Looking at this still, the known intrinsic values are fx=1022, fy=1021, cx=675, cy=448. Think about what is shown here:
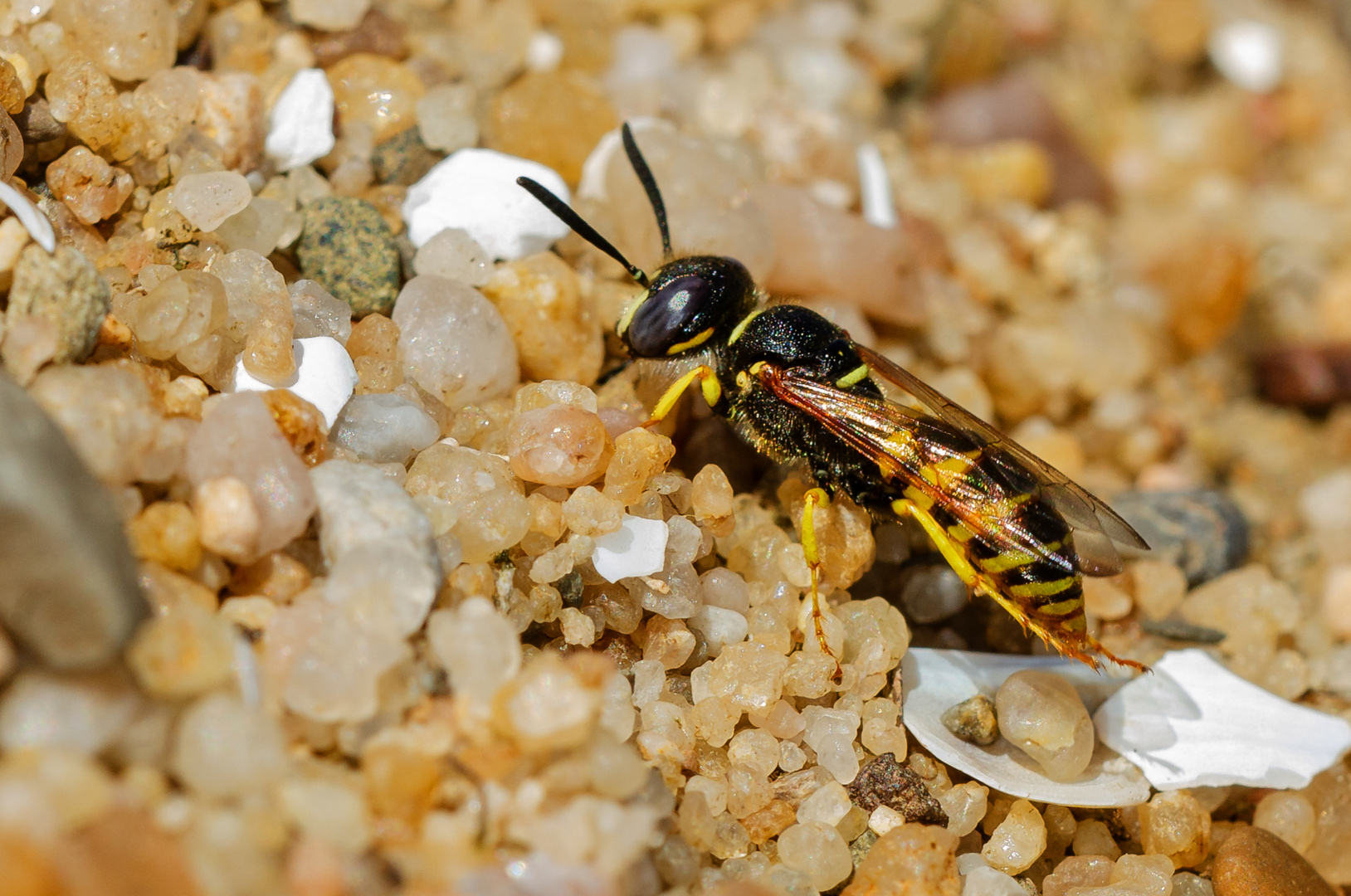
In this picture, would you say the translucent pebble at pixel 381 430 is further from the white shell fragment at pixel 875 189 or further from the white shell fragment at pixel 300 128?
the white shell fragment at pixel 875 189

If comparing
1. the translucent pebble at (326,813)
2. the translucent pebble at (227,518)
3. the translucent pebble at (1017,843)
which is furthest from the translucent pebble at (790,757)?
the translucent pebble at (227,518)

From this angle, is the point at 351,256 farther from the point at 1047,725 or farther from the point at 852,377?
the point at 1047,725

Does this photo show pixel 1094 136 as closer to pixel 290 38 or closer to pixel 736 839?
pixel 290 38

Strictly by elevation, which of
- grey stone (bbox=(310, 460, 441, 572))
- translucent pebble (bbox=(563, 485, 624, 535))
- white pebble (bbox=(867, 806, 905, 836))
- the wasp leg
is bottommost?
white pebble (bbox=(867, 806, 905, 836))

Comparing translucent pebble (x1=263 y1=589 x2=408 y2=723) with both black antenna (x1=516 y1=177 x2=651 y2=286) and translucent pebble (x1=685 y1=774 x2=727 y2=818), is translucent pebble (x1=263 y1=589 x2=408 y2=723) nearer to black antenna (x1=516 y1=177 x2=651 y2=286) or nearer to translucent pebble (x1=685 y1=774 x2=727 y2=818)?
translucent pebble (x1=685 y1=774 x2=727 y2=818)

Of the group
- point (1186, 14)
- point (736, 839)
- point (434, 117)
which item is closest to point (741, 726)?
point (736, 839)

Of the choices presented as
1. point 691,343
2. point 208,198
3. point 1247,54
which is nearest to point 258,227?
point 208,198

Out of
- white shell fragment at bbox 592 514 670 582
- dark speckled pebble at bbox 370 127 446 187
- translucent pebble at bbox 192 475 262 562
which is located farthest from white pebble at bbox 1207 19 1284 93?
translucent pebble at bbox 192 475 262 562
